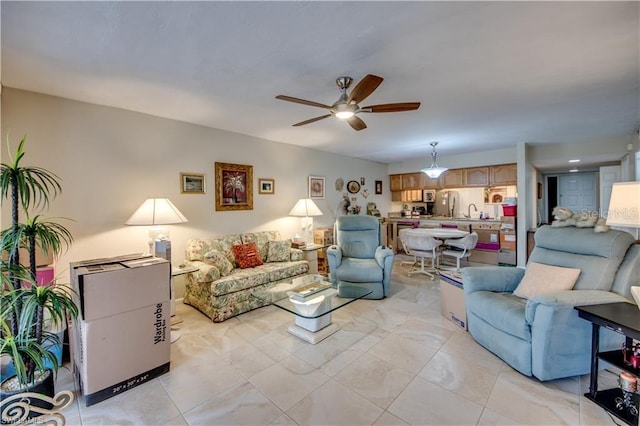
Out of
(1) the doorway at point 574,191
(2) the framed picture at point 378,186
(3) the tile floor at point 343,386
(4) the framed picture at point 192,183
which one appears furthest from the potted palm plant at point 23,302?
(1) the doorway at point 574,191

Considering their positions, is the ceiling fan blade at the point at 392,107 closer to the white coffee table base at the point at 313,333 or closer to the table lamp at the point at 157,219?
the white coffee table base at the point at 313,333

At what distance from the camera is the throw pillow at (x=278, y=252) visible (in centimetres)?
389

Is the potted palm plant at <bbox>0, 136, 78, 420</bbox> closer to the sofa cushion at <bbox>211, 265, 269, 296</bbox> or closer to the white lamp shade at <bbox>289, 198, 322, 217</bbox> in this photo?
the sofa cushion at <bbox>211, 265, 269, 296</bbox>

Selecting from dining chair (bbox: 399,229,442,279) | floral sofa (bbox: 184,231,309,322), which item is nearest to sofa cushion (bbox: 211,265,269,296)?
floral sofa (bbox: 184,231,309,322)

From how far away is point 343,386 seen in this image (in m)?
1.91

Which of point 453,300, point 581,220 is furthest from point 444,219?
point 581,220

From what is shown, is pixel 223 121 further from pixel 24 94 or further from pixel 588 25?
pixel 588 25

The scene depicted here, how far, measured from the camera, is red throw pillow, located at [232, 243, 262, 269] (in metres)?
3.56

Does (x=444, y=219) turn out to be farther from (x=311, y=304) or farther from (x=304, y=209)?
(x=311, y=304)

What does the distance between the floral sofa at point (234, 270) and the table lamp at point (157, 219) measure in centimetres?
42

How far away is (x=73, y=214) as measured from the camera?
2697 mm

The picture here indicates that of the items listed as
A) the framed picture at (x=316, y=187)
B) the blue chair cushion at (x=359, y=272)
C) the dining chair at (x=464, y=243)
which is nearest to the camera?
the blue chair cushion at (x=359, y=272)

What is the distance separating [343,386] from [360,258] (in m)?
2.29

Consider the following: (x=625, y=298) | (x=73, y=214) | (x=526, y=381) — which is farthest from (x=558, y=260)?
(x=73, y=214)
